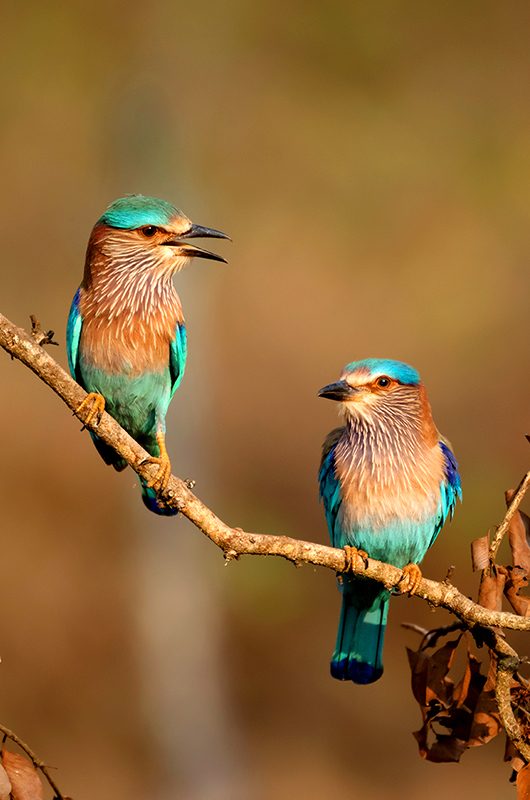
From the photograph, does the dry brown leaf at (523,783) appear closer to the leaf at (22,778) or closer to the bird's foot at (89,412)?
the leaf at (22,778)

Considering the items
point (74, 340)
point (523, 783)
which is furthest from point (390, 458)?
point (523, 783)

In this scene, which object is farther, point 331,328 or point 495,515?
point 331,328

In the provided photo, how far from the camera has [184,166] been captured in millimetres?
10109

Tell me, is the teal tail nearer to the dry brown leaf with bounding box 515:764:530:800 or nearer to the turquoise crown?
the dry brown leaf with bounding box 515:764:530:800

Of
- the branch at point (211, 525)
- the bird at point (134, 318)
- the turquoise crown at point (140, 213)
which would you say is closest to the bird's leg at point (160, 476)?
the branch at point (211, 525)

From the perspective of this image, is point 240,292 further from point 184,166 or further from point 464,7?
point 464,7

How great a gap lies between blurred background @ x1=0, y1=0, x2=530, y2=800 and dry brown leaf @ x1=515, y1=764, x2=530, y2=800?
5.50 metres

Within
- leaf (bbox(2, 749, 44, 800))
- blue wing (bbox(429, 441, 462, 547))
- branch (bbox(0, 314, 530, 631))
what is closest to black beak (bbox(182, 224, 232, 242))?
branch (bbox(0, 314, 530, 631))

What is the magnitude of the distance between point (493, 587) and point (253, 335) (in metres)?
7.84

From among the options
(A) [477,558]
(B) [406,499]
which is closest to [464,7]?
(B) [406,499]

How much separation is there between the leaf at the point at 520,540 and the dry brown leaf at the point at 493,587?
0.17 ft

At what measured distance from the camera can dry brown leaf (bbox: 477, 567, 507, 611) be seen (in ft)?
9.91

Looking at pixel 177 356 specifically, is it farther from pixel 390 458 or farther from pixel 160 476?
pixel 160 476

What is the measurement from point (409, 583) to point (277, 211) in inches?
358
